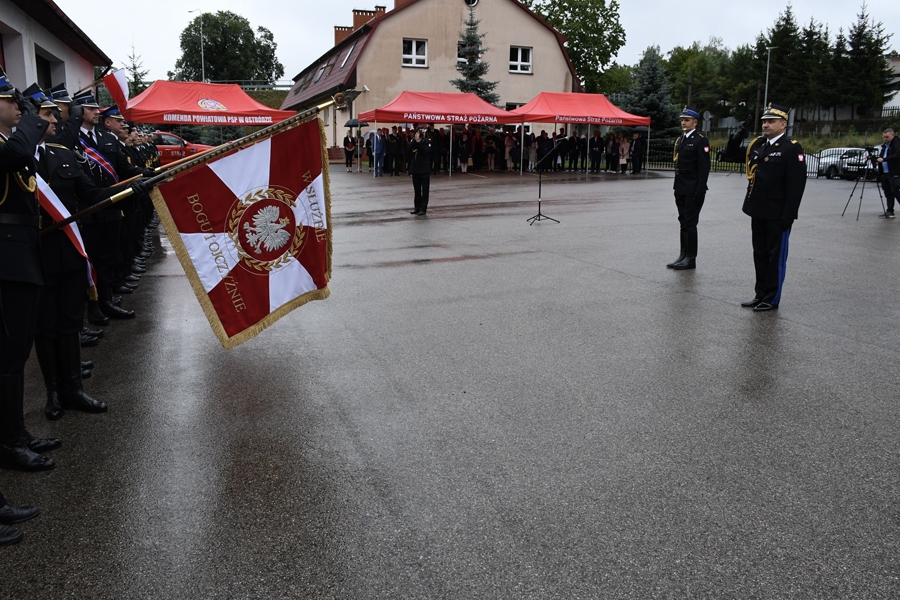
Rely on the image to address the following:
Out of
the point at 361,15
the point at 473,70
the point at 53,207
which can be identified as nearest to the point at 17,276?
the point at 53,207

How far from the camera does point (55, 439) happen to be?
14.2 ft

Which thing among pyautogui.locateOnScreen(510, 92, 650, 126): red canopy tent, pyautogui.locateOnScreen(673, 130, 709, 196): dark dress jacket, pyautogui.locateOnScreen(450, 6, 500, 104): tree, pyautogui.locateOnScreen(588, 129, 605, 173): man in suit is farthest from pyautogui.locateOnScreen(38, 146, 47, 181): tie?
pyautogui.locateOnScreen(450, 6, 500, 104): tree

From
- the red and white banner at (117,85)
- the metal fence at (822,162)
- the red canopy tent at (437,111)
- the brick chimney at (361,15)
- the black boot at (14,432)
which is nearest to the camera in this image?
the black boot at (14,432)

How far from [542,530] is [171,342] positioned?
14.3 feet

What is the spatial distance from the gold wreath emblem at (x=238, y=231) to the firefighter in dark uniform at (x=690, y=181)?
6.05 metres

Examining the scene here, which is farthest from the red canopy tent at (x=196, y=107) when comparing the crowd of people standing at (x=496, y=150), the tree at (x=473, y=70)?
the tree at (x=473, y=70)

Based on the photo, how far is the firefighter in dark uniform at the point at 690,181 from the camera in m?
9.68

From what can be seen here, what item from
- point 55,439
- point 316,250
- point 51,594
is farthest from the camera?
point 316,250

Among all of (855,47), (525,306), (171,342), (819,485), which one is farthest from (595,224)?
(855,47)

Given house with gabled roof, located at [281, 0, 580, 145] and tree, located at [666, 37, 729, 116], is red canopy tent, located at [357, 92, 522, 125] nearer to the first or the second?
house with gabled roof, located at [281, 0, 580, 145]

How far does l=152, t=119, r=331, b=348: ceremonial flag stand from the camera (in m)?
4.79

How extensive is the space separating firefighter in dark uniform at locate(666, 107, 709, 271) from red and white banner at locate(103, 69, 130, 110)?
6861 millimetres

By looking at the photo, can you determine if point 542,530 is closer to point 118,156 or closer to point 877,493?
point 877,493

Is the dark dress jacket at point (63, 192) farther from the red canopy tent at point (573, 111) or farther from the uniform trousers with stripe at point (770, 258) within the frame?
the red canopy tent at point (573, 111)
